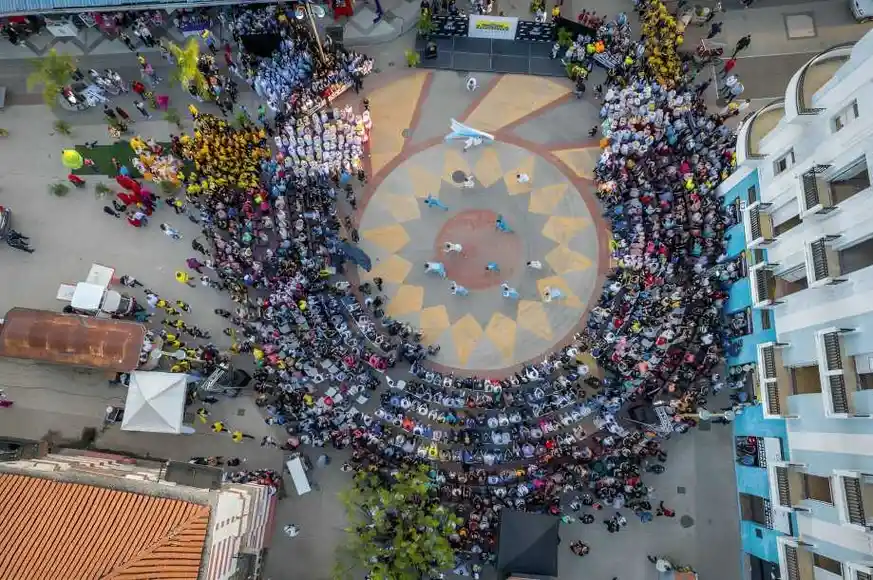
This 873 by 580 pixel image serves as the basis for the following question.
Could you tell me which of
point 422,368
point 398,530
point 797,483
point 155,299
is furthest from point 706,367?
point 155,299

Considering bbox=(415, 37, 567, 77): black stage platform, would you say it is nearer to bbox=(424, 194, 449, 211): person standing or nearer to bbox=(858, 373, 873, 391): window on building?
bbox=(424, 194, 449, 211): person standing

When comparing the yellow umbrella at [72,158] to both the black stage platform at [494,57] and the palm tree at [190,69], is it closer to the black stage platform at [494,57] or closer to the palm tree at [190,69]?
the palm tree at [190,69]

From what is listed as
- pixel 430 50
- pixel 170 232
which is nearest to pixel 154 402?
pixel 170 232

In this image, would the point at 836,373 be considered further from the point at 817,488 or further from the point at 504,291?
the point at 504,291

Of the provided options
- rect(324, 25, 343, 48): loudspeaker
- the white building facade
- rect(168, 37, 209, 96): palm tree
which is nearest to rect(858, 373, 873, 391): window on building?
the white building facade

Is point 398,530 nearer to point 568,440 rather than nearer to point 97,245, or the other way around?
point 568,440
